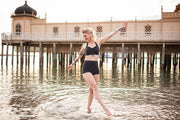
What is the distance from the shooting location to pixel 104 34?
26.0 meters

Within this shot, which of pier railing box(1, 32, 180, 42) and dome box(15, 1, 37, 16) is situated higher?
dome box(15, 1, 37, 16)

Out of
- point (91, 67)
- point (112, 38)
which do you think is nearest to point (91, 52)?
point (91, 67)

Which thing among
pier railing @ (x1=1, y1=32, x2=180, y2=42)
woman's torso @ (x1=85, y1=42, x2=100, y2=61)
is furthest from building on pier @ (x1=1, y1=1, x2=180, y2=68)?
woman's torso @ (x1=85, y1=42, x2=100, y2=61)

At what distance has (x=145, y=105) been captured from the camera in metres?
5.82

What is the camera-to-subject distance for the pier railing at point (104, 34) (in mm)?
23953

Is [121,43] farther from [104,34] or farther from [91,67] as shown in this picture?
[91,67]

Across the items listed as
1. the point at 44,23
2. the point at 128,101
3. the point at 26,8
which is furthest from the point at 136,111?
the point at 26,8

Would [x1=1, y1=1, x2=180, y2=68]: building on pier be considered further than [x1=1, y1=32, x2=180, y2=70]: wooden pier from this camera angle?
Yes

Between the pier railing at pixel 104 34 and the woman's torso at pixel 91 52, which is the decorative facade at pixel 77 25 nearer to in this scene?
the pier railing at pixel 104 34

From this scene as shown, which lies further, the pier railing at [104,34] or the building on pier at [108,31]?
the building on pier at [108,31]

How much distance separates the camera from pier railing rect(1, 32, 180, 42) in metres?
24.0

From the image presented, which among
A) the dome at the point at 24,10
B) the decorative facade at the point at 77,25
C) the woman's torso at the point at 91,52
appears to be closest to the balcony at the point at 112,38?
the decorative facade at the point at 77,25

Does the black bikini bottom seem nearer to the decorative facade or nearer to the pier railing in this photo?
the pier railing

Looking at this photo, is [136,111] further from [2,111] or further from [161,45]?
[161,45]
